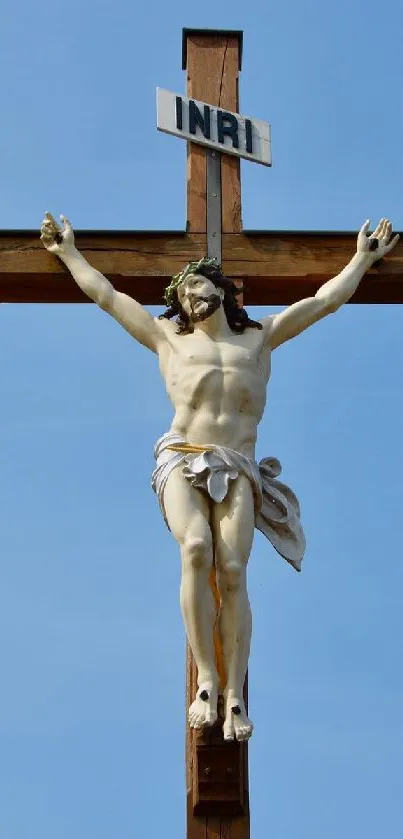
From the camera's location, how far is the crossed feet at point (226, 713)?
853 cm

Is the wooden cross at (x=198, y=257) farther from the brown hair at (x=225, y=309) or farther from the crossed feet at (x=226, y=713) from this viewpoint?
the crossed feet at (x=226, y=713)

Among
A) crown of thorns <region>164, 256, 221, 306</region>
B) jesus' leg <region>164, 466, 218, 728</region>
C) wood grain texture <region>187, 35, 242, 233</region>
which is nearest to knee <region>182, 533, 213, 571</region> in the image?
jesus' leg <region>164, 466, 218, 728</region>

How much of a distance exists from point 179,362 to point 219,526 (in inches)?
30.9

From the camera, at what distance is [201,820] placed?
866cm

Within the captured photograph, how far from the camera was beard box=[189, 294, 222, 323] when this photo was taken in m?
9.35

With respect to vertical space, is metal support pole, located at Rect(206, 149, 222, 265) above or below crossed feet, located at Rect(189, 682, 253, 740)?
above

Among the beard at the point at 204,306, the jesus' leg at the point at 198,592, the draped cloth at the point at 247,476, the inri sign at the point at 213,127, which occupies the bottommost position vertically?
the jesus' leg at the point at 198,592

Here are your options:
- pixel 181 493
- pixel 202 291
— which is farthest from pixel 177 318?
pixel 181 493

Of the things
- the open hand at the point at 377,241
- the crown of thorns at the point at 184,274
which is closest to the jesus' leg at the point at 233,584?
the crown of thorns at the point at 184,274

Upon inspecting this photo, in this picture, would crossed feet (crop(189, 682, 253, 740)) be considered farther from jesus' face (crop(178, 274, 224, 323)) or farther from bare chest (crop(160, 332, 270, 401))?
jesus' face (crop(178, 274, 224, 323))

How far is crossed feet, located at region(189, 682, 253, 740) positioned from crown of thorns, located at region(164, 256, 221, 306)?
174 cm

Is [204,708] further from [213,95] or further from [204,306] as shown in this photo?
[213,95]

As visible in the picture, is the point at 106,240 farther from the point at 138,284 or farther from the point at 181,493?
the point at 181,493

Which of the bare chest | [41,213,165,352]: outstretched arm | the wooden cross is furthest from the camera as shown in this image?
the wooden cross
